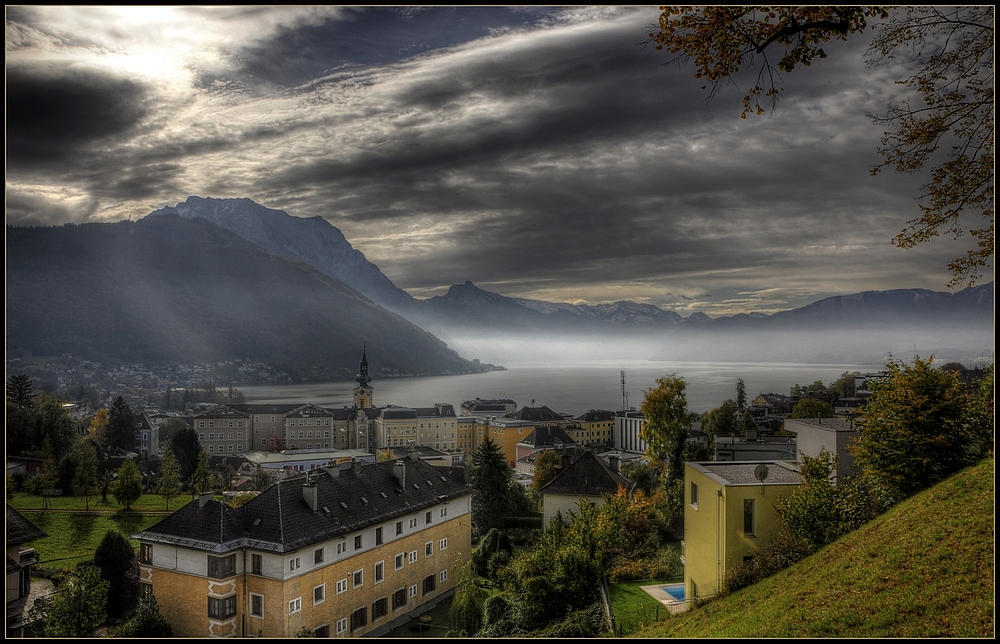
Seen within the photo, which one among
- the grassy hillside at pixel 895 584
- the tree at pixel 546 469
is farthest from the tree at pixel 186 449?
the grassy hillside at pixel 895 584

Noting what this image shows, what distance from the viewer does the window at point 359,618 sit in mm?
10852

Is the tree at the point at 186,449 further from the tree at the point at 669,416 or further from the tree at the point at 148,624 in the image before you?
the tree at the point at 669,416

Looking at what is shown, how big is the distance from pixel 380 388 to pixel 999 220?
172 ft

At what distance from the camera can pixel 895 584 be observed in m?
4.04

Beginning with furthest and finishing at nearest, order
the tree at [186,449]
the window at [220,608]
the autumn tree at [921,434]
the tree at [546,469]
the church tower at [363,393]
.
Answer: the church tower at [363,393] → the tree at [186,449] → the tree at [546,469] → the window at [220,608] → the autumn tree at [921,434]

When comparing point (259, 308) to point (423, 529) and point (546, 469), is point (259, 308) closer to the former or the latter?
point (546, 469)

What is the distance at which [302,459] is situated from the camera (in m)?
31.4

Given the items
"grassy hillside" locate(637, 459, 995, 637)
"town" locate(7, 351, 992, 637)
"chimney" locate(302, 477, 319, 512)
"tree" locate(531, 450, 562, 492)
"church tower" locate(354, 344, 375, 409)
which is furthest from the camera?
"church tower" locate(354, 344, 375, 409)

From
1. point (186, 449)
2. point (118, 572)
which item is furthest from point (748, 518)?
point (186, 449)

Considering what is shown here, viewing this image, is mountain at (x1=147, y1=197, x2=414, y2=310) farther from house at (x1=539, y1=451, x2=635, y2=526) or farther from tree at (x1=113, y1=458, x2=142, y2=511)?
house at (x1=539, y1=451, x2=635, y2=526)

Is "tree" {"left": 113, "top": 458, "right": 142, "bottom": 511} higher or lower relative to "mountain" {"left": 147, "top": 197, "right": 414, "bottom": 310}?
lower

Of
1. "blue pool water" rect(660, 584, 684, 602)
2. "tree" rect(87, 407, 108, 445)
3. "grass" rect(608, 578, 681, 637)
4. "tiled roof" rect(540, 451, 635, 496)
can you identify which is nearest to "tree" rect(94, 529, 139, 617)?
"grass" rect(608, 578, 681, 637)

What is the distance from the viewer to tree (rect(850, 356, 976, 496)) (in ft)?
21.6

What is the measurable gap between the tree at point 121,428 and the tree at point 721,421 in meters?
30.5
